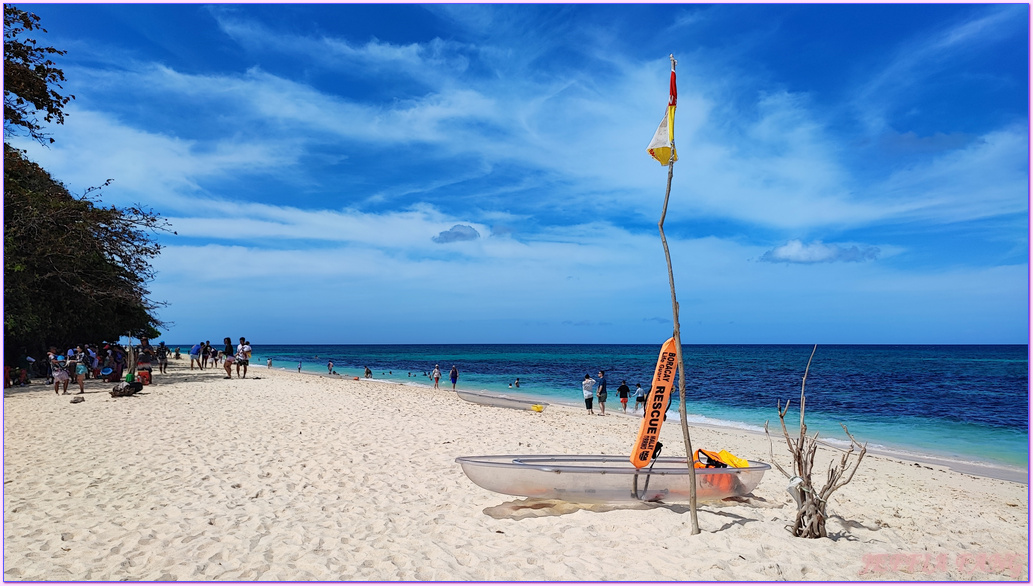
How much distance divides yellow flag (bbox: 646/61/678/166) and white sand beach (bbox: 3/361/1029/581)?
3.87m

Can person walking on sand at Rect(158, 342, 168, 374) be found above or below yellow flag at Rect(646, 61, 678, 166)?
below

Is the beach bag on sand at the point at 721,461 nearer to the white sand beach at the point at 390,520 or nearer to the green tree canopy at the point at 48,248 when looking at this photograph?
the white sand beach at the point at 390,520

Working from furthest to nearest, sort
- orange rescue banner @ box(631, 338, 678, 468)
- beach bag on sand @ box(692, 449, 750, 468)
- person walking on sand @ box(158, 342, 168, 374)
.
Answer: person walking on sand @ box(158, 342, 168, 374) → beach bag on sand @ box(692, 449, 750, 468) → orange rescue banner @ box(631, 338, 678, 468)

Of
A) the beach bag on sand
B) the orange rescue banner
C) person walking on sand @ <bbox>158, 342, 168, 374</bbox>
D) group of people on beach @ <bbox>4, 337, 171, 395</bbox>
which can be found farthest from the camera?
person walking on sand @ <bbox>158, 342, 168, 374</bbox>

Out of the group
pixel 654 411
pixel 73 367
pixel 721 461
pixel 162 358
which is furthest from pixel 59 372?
pixel 721 461

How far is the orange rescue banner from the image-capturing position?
6613 millimetres

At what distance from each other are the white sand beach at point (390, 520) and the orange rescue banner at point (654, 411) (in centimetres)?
60

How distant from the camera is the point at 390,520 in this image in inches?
251

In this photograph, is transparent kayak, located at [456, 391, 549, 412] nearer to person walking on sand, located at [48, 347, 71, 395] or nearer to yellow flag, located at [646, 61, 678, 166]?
person walking on sand, located at [48, 347, 71, 395]

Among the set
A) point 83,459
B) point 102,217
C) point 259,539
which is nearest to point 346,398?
point 83,459

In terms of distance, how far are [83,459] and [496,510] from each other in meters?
6.53

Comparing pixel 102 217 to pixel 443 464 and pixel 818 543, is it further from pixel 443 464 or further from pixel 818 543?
pixel 818 543

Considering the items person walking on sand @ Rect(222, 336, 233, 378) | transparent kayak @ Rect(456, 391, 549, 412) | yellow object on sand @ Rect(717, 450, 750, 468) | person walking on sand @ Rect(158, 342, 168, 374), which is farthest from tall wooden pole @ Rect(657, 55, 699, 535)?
person walking on sand @ Rect(158, 342, 168, 374)

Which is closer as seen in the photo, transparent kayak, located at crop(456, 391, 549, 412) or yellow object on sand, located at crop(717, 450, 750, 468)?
yellow object on sand, located at crop(717, 450, 750, 468)
